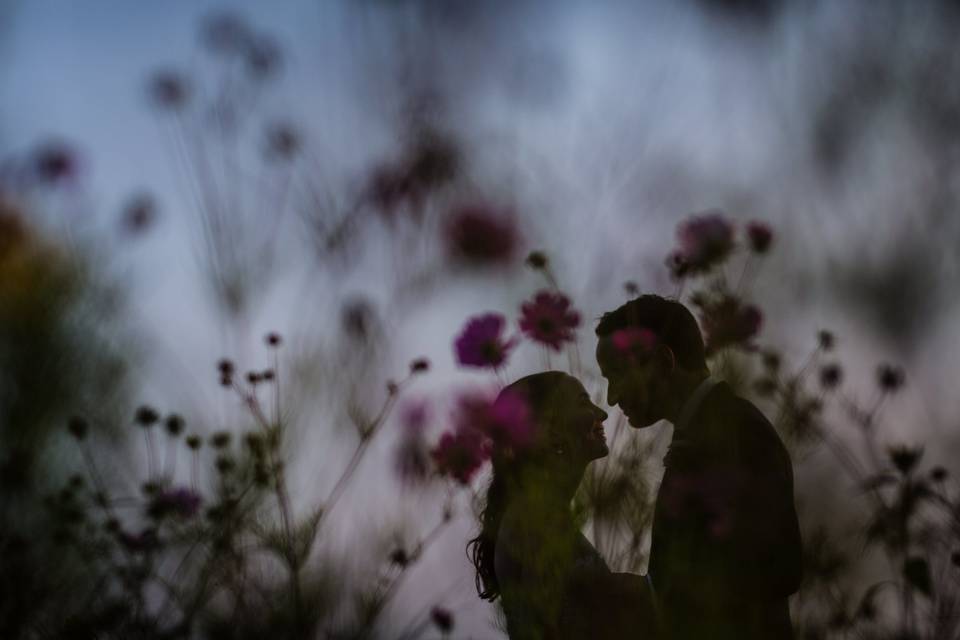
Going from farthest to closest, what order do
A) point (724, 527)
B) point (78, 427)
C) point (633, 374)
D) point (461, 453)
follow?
point (78, 427) → point (461, 453) → point (633, 374) → point (724, 527)

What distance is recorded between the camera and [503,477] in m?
1.51

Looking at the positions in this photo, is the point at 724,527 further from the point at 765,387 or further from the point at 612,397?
the point at 765,387

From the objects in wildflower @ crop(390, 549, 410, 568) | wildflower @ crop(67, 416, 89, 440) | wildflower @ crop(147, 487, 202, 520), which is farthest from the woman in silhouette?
wildflower @ crop(67, 416, 89, 440)

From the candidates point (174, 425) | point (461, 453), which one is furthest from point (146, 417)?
point (461, 453)

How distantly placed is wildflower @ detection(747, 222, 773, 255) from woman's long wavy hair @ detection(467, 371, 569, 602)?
46cm

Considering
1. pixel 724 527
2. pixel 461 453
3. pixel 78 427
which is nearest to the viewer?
pixel 724 527

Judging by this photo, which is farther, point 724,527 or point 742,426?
point 742,426

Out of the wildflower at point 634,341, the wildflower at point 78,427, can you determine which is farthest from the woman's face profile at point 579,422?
the wildflower at point 78,427

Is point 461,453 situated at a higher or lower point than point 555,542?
higher

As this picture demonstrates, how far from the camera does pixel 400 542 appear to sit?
189 centimetres

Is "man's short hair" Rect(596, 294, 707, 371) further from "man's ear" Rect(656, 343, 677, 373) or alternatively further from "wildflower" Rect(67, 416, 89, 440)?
"wildflower" Rect(67, 416, 89, 440)

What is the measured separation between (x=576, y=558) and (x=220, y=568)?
0.94 meters

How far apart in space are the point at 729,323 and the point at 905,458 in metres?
0.44

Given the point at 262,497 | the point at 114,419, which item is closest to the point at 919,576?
the point at 262,497
